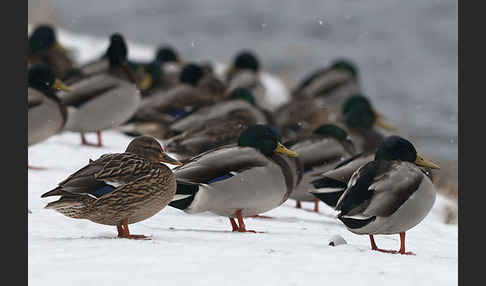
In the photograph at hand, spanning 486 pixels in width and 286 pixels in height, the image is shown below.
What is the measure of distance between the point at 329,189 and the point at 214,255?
2135 mm

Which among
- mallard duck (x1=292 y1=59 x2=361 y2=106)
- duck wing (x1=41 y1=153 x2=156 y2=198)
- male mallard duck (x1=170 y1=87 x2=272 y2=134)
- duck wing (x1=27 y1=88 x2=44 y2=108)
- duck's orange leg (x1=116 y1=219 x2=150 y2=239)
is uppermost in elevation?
duck wing (x1=41 y1=153 x2=156 y2=198)

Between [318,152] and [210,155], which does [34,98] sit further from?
[210,155]

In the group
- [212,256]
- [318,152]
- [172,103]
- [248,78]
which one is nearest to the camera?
[212,256]

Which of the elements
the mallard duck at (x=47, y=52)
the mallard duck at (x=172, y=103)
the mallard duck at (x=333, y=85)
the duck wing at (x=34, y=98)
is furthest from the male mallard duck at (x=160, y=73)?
the duck wing at (x=34, y=98)

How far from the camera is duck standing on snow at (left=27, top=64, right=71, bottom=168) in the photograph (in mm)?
8469

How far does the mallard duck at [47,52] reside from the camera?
13.7 m

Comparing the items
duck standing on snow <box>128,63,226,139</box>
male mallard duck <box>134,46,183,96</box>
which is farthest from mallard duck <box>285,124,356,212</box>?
male mallard duck <box>134,46,183,96</box>

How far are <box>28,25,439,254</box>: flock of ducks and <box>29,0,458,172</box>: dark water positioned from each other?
8.27 meters

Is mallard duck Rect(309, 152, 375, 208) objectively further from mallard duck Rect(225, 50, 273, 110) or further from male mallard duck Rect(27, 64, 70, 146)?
mallard duck Rect(225, 50, 273, 110)

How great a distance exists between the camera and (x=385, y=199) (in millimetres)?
5461

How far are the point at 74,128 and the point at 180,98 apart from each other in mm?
1991

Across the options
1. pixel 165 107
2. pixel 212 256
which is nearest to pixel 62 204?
pixel 212 256

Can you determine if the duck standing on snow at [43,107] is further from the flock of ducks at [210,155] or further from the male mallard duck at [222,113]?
the male mallard duck at [222,113]

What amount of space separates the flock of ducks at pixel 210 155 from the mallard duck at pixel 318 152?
0.5 inches
